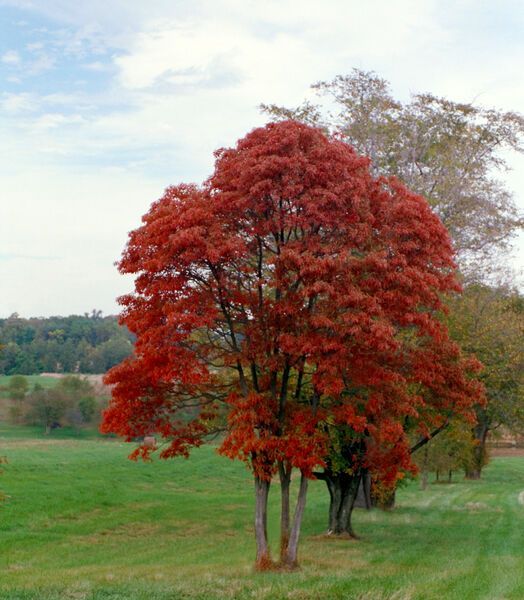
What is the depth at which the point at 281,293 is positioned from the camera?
A: 21016 millimetres

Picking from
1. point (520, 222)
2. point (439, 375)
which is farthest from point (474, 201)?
point (439, 375)

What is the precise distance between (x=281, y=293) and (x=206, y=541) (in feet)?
47.8

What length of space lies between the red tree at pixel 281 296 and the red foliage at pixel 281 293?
4 cm

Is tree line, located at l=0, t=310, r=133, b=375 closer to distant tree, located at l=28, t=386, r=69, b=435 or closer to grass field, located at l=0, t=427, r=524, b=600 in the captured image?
distant tree, located at l=28, t=386, r=69, b=435

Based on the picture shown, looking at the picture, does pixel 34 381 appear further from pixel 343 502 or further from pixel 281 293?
pixel 281 293

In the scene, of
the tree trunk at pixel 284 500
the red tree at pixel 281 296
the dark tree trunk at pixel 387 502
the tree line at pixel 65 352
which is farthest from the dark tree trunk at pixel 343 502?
the tree line at pixel 65 352

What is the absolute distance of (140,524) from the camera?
3681 cm

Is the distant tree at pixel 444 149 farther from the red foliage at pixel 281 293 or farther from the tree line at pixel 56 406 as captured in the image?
the tree line at pixel 56 406

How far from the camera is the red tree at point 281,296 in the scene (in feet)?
63.1

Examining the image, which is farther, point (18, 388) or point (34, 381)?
point (34, 381)

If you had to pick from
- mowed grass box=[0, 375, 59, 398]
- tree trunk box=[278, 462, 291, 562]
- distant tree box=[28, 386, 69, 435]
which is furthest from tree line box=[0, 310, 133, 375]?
tree trunk box=[278, 462, 291, 562]

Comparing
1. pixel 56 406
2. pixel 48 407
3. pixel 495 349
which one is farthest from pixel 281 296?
pixel 48 407

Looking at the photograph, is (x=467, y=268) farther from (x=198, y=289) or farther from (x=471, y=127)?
(x=198, y=289)

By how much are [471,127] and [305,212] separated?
19.7 m
